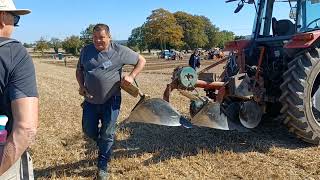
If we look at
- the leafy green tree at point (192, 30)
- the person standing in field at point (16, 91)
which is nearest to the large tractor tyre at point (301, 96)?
the person standing in field at point (16, 91)

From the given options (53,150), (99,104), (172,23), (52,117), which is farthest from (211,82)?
(172,23)

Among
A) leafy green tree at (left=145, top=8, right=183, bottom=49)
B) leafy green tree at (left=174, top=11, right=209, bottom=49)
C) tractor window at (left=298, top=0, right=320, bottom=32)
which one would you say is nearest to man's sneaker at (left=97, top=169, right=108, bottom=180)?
tractor window at (left=298, top=0, right=320, bottom=32)

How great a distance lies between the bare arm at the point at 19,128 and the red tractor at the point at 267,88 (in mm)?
2788

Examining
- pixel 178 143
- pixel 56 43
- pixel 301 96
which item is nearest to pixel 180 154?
pixel 178 143

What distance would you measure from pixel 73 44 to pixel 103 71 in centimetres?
6599

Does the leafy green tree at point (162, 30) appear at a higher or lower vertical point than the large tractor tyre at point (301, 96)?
higher

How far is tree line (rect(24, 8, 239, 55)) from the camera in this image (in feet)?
246

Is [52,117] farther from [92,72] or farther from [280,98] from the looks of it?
[280,98]

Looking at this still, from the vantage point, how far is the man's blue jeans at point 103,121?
13.8ft

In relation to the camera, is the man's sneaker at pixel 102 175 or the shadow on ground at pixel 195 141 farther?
the shadow on ground at pixel 195 141

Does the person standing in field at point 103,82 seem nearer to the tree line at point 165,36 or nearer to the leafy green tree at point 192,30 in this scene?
the tree line at point 165,36

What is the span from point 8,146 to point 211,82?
3.76 metres

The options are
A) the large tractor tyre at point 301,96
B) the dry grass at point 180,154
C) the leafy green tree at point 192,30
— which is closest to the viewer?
the dry grass at point 180,154

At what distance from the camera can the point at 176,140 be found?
566cm
